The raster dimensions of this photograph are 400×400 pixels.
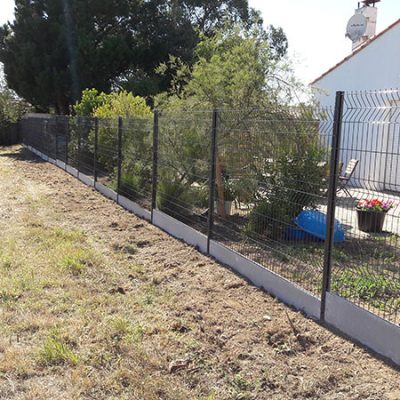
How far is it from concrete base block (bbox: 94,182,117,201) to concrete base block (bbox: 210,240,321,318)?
505 centimetres

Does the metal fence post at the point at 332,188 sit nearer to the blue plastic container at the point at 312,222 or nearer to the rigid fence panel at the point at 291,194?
the rigid fence panel at the point at 291,194

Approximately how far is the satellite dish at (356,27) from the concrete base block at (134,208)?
35.3ft

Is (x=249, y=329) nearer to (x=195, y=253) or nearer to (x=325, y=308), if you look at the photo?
(x=325, y=308)

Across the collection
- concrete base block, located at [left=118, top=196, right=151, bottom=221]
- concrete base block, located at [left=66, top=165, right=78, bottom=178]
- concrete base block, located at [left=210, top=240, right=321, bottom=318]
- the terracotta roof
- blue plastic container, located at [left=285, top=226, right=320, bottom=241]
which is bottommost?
concrete base block, located at [left=66, top=165, right=78, bottom=178]

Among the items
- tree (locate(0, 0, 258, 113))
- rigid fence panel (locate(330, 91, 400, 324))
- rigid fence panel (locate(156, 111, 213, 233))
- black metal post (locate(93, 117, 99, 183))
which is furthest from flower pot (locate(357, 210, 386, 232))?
tree (locate(0, 0, 258, 113))

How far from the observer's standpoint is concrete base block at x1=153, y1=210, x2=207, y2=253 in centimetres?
680

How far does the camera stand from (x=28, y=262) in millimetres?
6074

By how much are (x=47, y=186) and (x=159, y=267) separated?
312 inches

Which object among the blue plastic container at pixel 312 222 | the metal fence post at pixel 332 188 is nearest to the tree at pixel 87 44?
the blue plastic container at pixel 312 222

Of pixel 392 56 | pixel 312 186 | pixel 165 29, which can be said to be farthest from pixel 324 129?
pixel 165 29

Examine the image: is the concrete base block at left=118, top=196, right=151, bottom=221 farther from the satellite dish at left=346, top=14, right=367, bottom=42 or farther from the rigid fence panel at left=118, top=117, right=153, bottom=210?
the satellite dish at left=346, top=14, right=367, bottom=42

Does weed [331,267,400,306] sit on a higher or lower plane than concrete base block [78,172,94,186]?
higher

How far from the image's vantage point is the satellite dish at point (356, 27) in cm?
1664

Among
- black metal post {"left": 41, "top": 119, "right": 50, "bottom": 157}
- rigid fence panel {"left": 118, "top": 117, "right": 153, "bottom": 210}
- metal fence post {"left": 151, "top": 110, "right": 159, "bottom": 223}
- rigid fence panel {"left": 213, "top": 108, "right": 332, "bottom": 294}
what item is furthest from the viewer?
black metal post {"left": 41, "top": 119, "right": 50, "bottom": 157}
